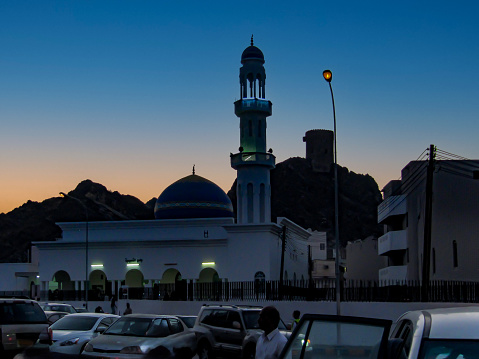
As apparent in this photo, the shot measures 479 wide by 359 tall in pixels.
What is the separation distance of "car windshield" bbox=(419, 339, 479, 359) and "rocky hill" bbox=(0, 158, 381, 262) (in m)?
133

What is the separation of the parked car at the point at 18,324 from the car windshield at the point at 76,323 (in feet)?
9.41

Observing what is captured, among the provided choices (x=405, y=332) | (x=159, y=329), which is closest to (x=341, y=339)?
(x=405, y=332)

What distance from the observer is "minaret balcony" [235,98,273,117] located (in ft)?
168

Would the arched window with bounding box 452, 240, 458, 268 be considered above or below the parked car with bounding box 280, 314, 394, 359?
above

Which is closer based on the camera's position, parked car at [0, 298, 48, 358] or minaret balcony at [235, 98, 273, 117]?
parked car at [0, 298, 48, 358]

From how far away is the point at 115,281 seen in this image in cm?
5453

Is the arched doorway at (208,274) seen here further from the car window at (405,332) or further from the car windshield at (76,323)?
the car window at (405,332)

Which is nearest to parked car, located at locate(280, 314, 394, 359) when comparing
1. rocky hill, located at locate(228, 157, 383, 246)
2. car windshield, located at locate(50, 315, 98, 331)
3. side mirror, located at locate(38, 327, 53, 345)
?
side mirror, located at locate(38, 327, 53, 345)

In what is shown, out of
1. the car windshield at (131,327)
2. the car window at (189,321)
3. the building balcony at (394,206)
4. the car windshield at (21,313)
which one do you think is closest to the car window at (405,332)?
the car windshield at (131,327)

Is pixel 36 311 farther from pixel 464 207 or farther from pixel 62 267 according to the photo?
pixel 62 267

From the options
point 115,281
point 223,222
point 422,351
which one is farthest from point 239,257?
point 422,351

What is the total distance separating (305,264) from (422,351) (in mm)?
62676

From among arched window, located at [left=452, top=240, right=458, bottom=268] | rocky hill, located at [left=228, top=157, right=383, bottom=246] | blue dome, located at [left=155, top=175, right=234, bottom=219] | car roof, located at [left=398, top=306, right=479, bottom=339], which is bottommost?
car roof, located at [left=398, top=306, right=479, bottom=339]

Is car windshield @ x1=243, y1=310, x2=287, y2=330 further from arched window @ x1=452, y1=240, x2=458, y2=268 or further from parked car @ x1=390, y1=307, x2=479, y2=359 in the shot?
arched window @ x1=452, y1=240, x2=458, y2=268
